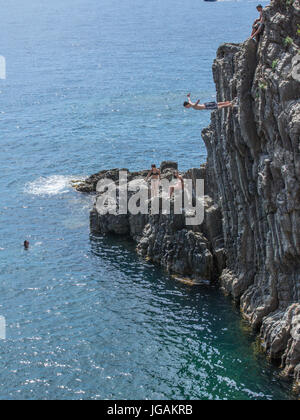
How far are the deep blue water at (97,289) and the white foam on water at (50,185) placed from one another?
5.9 inches

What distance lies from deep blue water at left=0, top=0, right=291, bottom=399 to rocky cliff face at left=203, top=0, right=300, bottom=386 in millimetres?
2625

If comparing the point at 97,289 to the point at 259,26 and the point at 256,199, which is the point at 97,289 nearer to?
the point at 256,199

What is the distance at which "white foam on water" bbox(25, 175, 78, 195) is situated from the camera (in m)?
86.9

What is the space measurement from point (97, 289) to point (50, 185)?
29.9m

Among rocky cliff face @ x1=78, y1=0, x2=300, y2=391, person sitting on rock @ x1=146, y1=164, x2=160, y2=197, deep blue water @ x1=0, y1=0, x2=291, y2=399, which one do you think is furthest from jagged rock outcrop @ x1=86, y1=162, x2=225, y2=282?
deep blue water @ x1=0, y1=0, x2=291, y2=399

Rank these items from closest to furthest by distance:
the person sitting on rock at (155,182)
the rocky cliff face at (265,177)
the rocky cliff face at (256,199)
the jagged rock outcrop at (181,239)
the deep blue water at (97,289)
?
1. the rocky cliff face at (265,177)
2. the rocky cliff face at (256,199)
3. the deep blue water at (97,289)
4. the jagged rock outcrop at (181,239)
5. the person sitting on rock at (155,182)

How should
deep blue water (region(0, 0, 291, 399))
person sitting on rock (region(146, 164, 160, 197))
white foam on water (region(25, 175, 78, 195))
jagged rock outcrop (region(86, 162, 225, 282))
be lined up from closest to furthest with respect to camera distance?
deep blue water (region(0, 0, 291, 399)) → jagged rock outcrop (region(86, 162, 225, 282)) → person sitting on rock (region(146, 164, 160, 197)) → white foam on water (region(25, 175, 78, 195))

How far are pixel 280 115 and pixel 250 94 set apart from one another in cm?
658

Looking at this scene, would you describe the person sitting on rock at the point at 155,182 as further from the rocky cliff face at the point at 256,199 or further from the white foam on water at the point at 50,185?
the white foam on water at the point at 50,185

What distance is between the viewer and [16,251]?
70750mm

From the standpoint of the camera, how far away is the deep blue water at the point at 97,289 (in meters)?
48.9

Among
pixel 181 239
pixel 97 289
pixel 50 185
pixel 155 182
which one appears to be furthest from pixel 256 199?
pixel 50 185

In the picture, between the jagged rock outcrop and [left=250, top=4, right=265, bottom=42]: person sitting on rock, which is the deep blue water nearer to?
the jagged rock outcrop

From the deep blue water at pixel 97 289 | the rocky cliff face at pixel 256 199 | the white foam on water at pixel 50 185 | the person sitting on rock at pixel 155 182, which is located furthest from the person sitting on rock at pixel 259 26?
the white foam on water at pixel 50 185
